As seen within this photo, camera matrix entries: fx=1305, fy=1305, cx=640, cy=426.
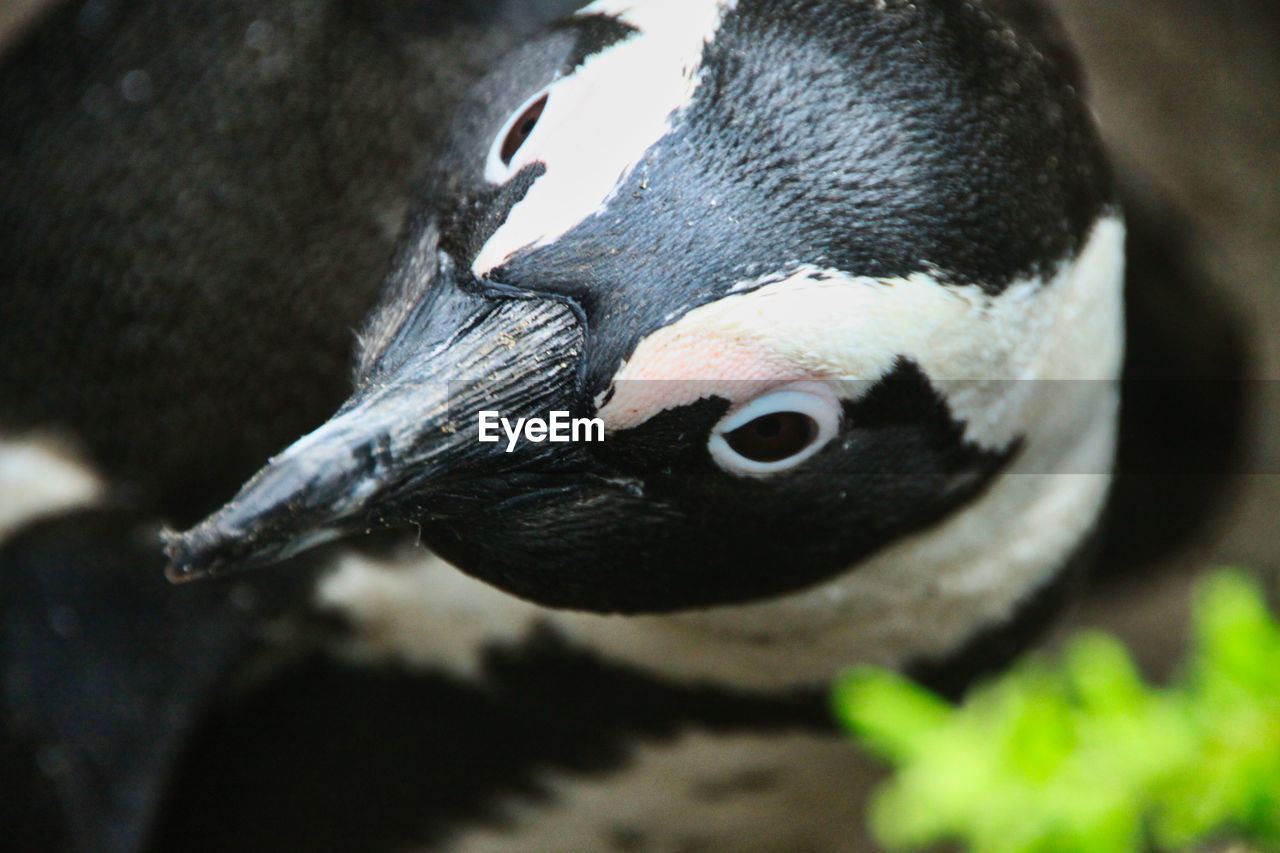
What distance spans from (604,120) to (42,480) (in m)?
0.85

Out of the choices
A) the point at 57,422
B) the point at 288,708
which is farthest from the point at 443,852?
the point at 57,422

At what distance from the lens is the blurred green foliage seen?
1.08 metres

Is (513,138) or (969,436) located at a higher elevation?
(513,138)

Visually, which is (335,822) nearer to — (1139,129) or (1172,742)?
(1172,742)

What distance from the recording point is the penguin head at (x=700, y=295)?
929 millimetres

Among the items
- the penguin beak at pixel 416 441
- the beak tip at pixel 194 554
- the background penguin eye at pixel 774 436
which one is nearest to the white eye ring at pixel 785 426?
the background penguin eye at pixel 774 436

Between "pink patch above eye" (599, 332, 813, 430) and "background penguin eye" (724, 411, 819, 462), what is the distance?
1.5 inches

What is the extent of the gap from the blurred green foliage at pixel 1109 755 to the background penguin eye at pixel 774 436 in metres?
0.36

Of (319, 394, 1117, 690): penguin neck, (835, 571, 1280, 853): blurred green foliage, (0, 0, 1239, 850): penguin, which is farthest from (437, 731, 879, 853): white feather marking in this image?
(835, 571, 1280, 853): blurred green foliage

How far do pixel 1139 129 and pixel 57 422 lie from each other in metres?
1.90

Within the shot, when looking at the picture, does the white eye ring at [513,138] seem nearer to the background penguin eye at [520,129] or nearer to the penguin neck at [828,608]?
the background penguin eye at [520,129]

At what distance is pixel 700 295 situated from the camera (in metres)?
0.92

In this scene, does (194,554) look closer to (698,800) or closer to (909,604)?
(909,604)

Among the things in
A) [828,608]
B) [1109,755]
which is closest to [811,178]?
[828,608]
